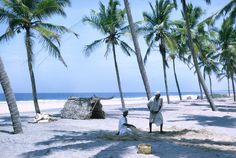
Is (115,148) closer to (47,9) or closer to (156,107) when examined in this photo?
(156,107)

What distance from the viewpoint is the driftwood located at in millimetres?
20750

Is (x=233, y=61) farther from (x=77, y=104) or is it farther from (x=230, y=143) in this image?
(x=230, y=143)

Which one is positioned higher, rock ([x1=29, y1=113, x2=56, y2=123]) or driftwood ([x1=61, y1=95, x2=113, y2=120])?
driftwood ([x1=61, y1=95, x2=113, y2=120])

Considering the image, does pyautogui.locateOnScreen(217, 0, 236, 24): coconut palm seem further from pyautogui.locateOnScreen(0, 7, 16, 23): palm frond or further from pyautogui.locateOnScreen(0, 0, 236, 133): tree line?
pyautogui.locateOnScreen(0, 7, 16, 23): palm frond

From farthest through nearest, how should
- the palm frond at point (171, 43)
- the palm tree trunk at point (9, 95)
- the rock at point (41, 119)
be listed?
1. the palm frond at point (171, 43)
2. the rock at point (41, 119)
3. the palm tree trunk at point (9, 95)

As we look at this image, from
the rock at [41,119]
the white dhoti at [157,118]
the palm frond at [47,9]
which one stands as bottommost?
the rock at [41,119]

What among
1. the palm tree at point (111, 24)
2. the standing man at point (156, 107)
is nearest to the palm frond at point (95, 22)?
the palm tree at point (111, 24)

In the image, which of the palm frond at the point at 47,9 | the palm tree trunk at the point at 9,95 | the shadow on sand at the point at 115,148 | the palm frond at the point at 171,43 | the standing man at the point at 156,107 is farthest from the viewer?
the palm frond at the point at 171,43

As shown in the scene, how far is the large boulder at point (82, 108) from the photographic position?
20.8 metres

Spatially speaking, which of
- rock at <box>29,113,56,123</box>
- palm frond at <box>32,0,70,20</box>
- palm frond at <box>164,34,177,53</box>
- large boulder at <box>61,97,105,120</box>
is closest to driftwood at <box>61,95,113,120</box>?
large boulder at <box>61,97,105,120</box>

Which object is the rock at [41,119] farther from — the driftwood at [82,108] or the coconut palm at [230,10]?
the coconut palm at [230,10]

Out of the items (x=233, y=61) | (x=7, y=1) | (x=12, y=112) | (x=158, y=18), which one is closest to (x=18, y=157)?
(x=12, y=112)

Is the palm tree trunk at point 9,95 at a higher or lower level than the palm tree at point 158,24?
lower

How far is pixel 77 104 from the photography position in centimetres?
2091
